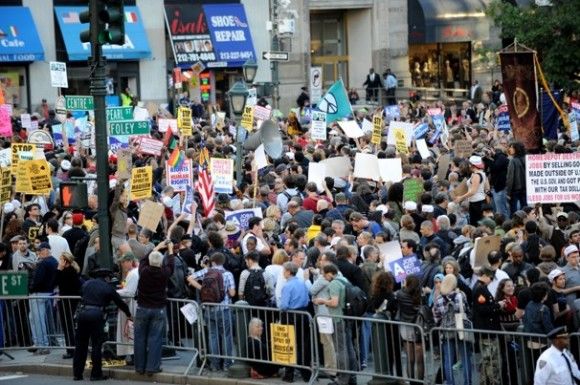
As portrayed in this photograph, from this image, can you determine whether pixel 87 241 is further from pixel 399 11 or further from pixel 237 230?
pixel 399 11

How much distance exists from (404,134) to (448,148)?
2211 mm

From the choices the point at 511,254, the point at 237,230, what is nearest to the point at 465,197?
the point at 237,230

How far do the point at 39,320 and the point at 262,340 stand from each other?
3.52 metres

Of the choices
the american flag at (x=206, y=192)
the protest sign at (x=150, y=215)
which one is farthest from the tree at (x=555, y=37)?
the protest sign at (x=150, y=215)

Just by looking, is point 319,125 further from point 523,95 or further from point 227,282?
point 227,282

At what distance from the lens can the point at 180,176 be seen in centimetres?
2333

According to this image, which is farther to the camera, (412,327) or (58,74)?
(58,74)

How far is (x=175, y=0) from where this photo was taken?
5066 centimetres

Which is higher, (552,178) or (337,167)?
(552,178)

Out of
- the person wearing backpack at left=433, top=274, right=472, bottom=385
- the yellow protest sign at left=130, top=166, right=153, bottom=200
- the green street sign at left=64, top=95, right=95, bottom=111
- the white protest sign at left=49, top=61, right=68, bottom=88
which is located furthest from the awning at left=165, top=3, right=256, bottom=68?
the person wearing backpack at left=433, top=274, right=472, bottom=385

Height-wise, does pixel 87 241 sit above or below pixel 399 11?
below

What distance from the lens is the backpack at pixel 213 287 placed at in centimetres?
1789

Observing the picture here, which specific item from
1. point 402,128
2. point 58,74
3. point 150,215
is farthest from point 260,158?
point 58,74

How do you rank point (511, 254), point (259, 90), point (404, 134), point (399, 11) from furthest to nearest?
point (399, 11)
point (259, 90)
point (404, 134)
point (511, 254)
